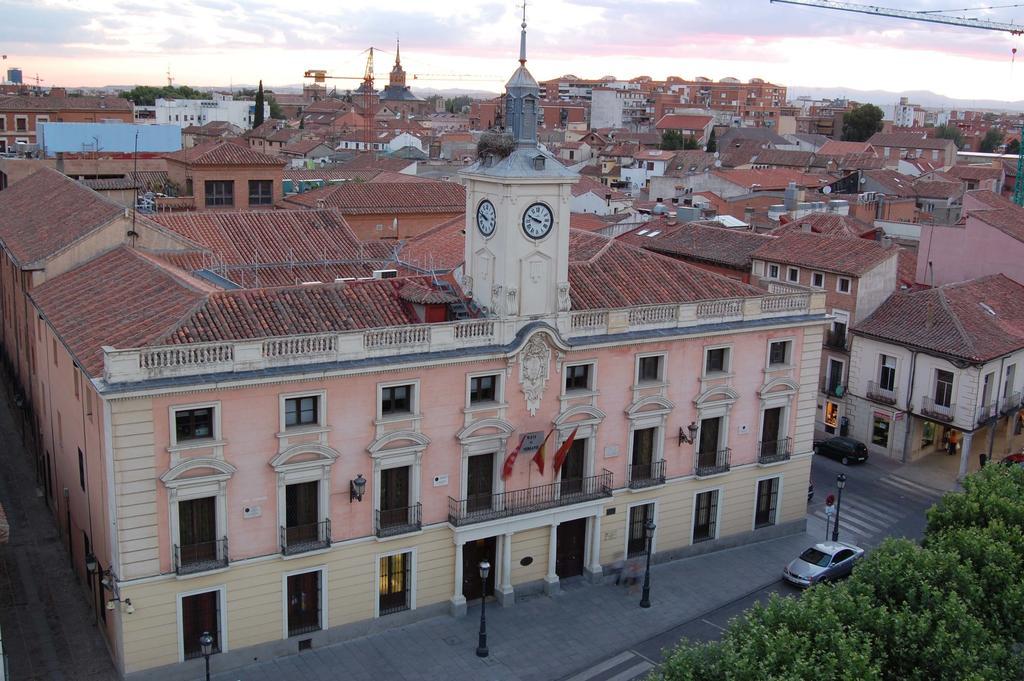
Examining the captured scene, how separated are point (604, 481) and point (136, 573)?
16119 millimetres

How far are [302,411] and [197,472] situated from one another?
11.7ft

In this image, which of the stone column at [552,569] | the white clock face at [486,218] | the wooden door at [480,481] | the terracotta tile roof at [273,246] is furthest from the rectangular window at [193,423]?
the terracotta tile roof at [273,246]

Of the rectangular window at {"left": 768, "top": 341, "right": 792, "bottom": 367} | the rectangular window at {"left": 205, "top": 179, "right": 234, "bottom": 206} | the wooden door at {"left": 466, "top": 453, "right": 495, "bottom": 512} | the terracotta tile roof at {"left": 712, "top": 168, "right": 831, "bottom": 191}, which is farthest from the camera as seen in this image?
the terracotta tile roof at {"left": 712, "top": 168, "right": 831, "bottom": 191}

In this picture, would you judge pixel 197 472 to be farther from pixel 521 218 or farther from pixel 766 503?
pixel 766 503

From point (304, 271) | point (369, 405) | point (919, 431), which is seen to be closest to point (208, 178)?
point (304, 271)

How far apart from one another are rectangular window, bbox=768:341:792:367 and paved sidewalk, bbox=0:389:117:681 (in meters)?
26.0

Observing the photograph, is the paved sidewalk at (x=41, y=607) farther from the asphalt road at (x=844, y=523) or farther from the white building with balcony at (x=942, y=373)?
the white building with balcony at (x=942, y=373)

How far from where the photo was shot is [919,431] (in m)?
51.1

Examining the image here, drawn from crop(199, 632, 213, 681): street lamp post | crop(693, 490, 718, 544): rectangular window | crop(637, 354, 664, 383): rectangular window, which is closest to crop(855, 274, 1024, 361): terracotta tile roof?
crop(693, 490, 718, 544): rectangular window

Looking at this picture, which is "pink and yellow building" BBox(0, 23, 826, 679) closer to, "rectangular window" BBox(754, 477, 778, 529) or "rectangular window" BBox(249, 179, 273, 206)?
"rectangular window" BBox(754, 477, 778, 529)

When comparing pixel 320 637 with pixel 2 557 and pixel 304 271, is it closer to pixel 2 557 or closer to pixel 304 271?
pixel 2 557

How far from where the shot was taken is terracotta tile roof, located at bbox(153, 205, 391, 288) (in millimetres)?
42750

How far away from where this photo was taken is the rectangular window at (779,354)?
3991 centimetres

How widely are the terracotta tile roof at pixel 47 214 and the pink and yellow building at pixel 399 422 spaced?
0.78 metres
